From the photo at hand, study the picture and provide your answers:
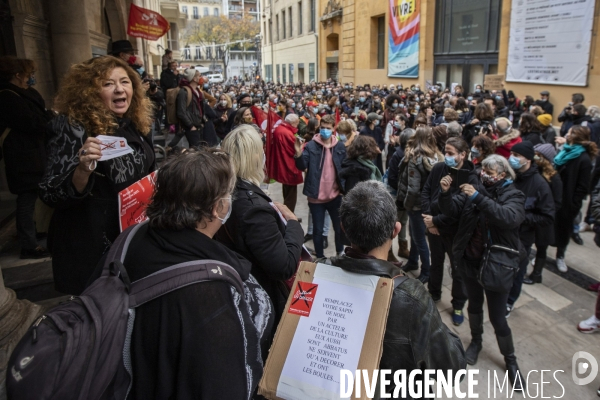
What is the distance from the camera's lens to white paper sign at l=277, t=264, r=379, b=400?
1.51 meters

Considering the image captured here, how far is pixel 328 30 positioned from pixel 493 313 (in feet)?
98.3

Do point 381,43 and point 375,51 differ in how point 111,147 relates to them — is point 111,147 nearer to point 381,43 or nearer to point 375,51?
point 381,43

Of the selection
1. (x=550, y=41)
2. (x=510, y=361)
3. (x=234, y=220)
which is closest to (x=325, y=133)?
(x=510, y=361)

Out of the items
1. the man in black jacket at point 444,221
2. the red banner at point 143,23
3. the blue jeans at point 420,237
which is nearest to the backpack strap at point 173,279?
the man in black jacket at point 444,221

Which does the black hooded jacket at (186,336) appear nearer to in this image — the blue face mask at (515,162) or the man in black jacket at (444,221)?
the man in black jacket at (444,221)

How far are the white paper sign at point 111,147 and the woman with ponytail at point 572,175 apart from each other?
520 centimetres

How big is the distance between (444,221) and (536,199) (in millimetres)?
1157

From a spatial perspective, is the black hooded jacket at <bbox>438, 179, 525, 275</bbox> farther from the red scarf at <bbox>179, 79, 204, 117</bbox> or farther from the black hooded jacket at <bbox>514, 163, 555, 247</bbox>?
the red scarf at <bbox>179, 79, 204, 117</bbox>

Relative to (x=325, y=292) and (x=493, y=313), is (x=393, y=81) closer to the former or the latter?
→ (x=493, y=313)

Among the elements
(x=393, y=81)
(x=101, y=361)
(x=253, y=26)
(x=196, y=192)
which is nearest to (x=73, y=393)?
(x=101, y=361)

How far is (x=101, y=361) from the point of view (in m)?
1.17

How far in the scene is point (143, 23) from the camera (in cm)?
963

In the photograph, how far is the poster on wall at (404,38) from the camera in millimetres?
20391

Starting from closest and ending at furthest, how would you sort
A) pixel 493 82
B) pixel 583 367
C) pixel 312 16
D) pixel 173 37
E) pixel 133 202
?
pixel 133 202 → pixel 583 367 → pixel 493 82 → pixel 173 37 → pixel 312 16
